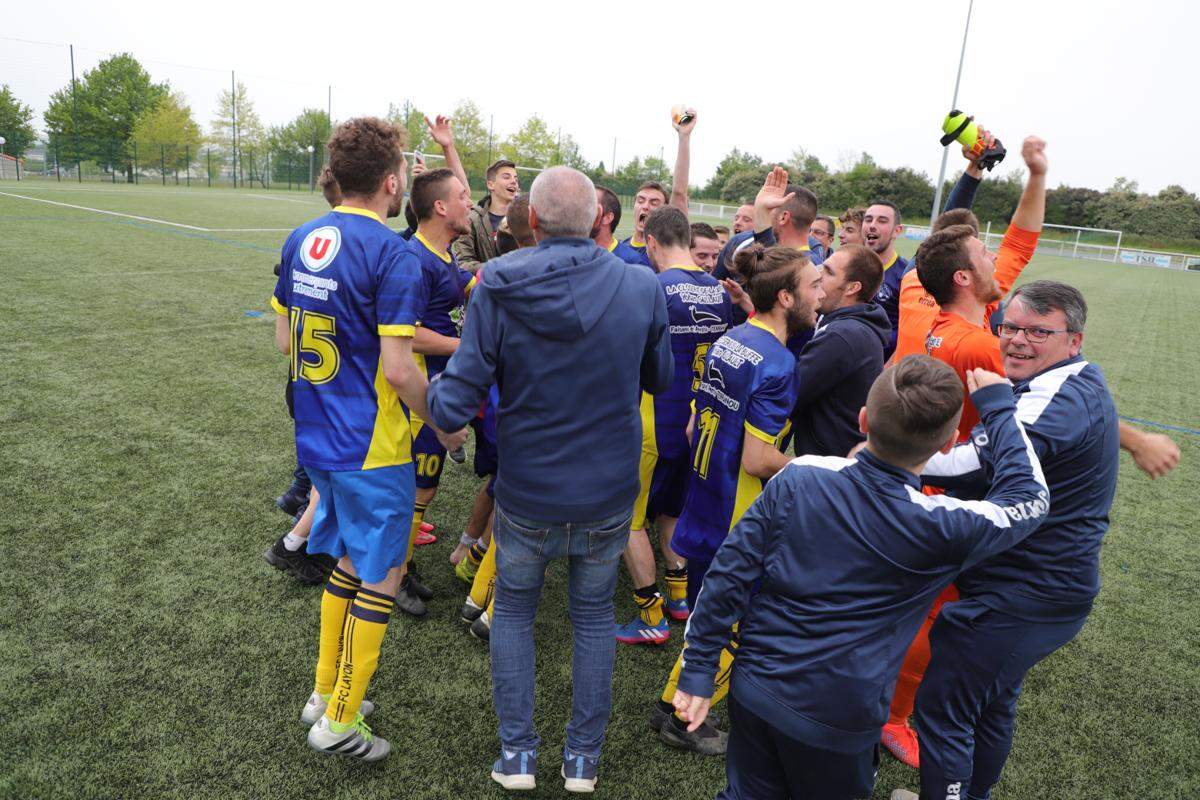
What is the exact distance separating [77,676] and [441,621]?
157cm

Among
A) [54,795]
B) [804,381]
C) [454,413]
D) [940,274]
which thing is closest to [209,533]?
[54,795]

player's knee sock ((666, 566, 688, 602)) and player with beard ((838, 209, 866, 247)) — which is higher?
player with beard ((838, 209, 866, 247))

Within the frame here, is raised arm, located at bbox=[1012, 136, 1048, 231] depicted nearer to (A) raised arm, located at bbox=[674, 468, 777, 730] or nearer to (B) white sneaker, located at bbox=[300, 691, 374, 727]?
(A) raised arm, located at bbox=[674, 468, 777, 730]

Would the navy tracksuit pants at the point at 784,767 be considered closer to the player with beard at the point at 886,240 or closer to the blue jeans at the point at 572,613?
the blue jeans at the point at 572,613

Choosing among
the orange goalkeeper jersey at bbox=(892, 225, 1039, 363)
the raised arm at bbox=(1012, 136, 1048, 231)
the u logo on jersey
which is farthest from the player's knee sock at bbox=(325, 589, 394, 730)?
the raised arm at bbox=(1012, 136, 1048, 231)

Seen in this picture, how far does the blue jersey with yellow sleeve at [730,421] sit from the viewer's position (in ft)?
9.04

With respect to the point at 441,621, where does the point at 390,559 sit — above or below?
above

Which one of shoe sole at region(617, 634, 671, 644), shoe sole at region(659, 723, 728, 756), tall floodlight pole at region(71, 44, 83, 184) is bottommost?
shoe sole at region(659, 723, 728, 756)

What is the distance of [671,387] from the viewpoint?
3520 mm

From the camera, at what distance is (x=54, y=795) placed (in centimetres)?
242

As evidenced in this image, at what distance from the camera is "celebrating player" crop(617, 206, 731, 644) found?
11.5 ft

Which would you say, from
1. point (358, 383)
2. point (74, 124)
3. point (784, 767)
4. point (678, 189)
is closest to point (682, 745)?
point (784, 767)

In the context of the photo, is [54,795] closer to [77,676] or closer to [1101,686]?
[77,676]

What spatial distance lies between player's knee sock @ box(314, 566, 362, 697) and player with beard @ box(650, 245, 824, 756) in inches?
54.1
